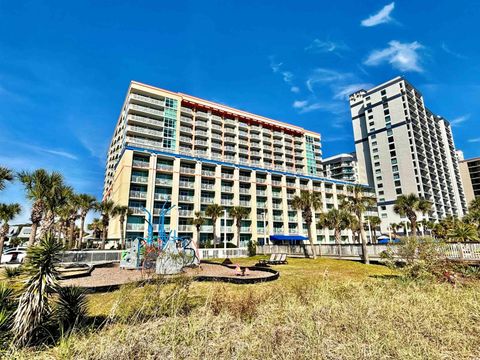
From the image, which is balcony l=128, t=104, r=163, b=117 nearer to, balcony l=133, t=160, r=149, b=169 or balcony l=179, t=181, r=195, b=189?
balcony l=133, t=160, r=149, b=169

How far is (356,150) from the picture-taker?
103375 millimetres

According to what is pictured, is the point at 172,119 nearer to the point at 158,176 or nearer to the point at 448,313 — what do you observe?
the point at 158,176

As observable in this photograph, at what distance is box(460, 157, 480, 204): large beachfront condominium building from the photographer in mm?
118188

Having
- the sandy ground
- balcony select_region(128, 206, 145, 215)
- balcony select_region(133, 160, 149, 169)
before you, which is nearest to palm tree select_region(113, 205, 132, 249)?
balcony select_region(128, 206, 145, 215)

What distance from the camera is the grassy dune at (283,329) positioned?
17.5 ft

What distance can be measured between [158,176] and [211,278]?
40418mm

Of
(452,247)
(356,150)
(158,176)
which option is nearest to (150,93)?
(158,176)

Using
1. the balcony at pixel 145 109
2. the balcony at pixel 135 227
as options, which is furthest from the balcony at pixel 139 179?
the balcony at pixel 145 109

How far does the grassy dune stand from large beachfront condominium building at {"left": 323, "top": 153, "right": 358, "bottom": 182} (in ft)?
→ 310

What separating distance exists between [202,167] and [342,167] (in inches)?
2601

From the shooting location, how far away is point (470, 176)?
4771 inches

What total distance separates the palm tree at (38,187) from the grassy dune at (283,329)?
16.8m

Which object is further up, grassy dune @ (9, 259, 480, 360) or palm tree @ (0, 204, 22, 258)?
palm tree @ (0, 204, 22, 258)

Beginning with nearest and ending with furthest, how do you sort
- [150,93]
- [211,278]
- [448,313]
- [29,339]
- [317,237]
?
[29,339] → [448,313] → [211,278] → [150,93] → [317,237]
